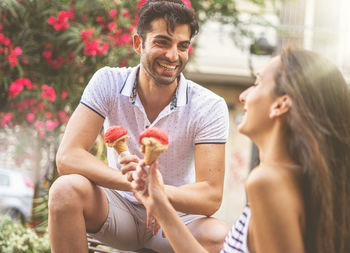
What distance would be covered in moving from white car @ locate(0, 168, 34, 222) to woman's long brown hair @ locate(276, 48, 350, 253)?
6872 mm

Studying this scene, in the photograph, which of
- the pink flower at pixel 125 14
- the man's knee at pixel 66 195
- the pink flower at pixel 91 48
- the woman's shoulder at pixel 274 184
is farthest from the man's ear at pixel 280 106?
the pink flower at pixel 125 14

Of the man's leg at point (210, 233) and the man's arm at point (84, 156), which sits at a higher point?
the man's arm at point (84, 156)

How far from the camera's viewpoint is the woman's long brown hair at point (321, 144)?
1.49 meters

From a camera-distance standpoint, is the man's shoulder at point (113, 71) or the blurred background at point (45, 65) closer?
the man's shoulder at point (113, 71)

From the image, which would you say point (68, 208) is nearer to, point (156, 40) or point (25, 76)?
point (156, 40)

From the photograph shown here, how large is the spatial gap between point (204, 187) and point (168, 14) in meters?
1.00

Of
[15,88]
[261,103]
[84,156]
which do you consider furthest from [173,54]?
[15,88]

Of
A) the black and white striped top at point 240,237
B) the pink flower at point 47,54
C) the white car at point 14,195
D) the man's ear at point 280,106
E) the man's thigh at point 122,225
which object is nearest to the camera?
the man's ear at point 280,106

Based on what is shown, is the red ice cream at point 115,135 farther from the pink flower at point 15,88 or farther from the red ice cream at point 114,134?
the pink flower at point 15,88

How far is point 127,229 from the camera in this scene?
Answer: 2688mm

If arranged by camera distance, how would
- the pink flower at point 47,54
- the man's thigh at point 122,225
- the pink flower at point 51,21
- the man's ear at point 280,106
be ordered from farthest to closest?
the pink flower at point 47,54 < the pink flower at point 51,21 < the man's thigh at point 122,225 < the man's ear at point 280,106

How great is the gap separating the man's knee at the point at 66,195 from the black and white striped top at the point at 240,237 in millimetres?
860

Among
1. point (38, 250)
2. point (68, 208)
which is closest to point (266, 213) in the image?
point (68, 208)

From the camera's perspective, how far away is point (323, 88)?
5.01 ft
